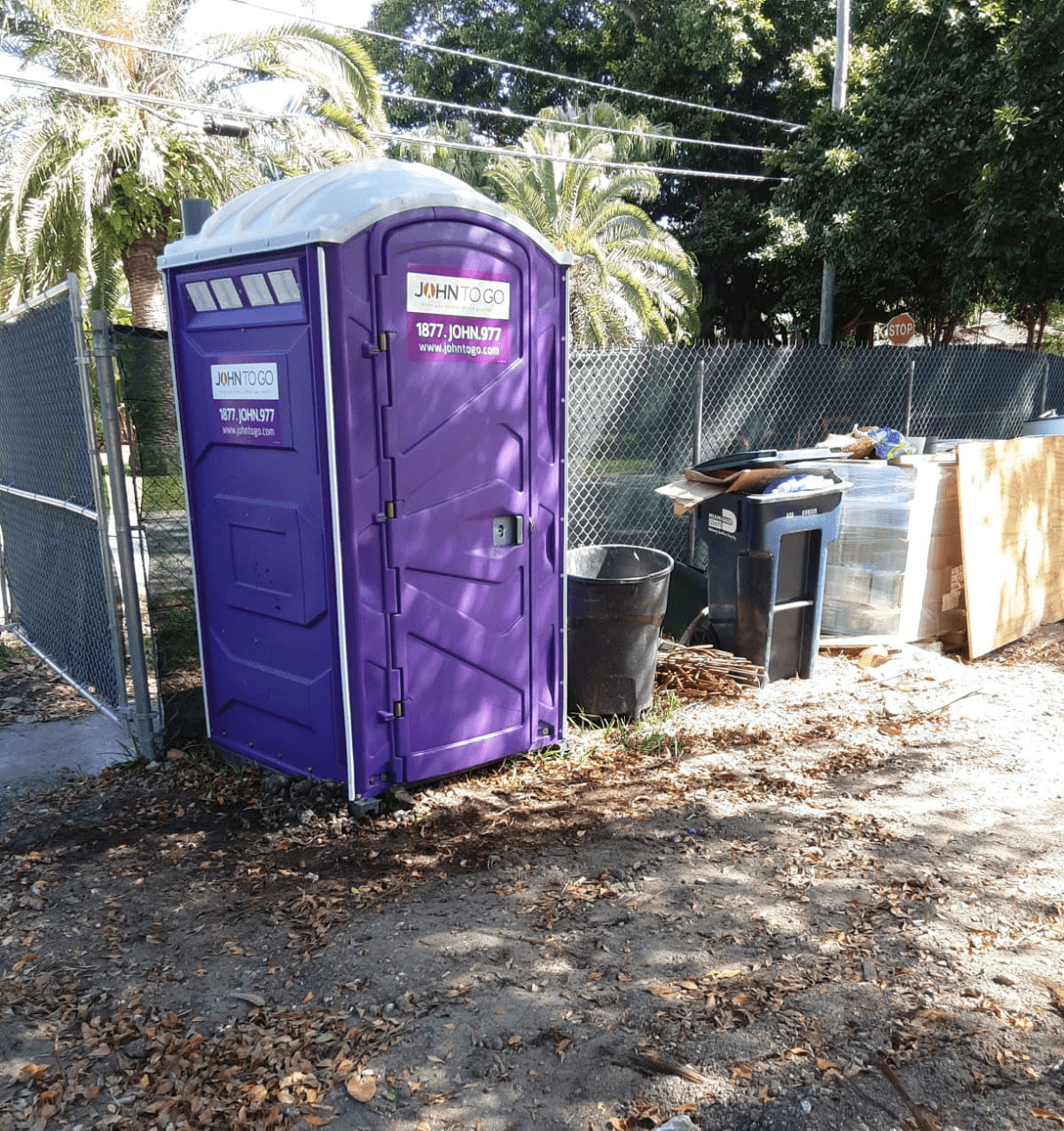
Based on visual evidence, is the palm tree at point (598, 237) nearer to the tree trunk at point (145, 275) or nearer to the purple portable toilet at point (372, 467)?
the tree trunk at point (145, 275)

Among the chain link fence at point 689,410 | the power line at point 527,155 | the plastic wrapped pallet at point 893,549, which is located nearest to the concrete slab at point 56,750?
the chain link fence at point 689,410

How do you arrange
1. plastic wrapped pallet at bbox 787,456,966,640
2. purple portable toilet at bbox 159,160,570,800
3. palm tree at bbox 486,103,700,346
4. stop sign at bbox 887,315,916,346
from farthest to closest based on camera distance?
palm tree at bbox 486,103,700,346 → stop sign at bbox 887,315,916,346 → plastic wrapped pallet at bbox 787,456,966,640 → purple portable toilet at bbox 159,160,570,800

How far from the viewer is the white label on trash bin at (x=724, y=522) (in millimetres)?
5949

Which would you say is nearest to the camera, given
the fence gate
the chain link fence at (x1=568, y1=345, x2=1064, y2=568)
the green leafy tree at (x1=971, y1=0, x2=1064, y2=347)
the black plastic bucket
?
the fence gate

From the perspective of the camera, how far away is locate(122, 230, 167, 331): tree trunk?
14914 millimetres

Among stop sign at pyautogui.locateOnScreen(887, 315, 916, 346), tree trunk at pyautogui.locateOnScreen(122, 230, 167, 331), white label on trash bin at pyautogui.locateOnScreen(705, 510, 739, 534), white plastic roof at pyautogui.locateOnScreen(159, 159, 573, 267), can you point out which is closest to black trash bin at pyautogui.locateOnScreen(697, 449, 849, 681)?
white label on trash bin at pyautogui.locateOnScreen(705, 510, 739, 534)

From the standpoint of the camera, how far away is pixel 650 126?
81.4ft

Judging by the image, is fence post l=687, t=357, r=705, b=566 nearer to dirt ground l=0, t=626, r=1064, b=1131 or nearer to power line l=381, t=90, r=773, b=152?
dirt ground l=0, t=626, r=1064, b=1131

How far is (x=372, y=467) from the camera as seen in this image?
12.8 feet

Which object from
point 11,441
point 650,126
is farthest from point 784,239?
point 11,441

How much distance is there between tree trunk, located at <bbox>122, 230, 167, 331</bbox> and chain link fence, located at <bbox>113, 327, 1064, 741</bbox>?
10.1 m

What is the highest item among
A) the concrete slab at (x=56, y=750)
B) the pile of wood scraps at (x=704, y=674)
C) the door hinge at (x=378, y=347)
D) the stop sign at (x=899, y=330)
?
the door hinge at (x=378, y=347)

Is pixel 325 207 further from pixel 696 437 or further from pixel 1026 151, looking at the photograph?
pixel 1026 151

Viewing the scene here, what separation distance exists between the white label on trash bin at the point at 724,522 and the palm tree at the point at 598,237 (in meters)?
13.4
